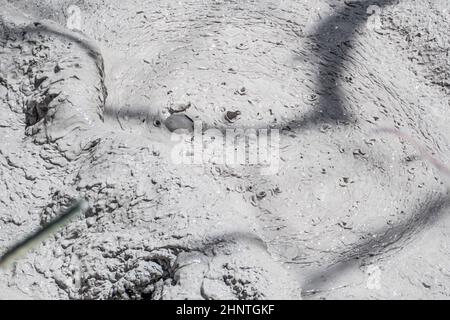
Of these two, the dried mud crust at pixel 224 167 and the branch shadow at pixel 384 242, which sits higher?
the dried mud crust at pixel 224 167

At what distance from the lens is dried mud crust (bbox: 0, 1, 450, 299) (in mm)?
1745

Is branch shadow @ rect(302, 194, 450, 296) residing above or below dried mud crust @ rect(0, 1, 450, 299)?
below

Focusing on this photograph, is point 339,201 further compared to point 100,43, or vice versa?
point 100,43

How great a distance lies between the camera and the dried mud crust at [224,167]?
1.75m

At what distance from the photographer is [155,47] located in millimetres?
2457

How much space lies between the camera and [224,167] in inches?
79.5

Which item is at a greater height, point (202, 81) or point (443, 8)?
point (443, 8)

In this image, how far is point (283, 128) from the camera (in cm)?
218

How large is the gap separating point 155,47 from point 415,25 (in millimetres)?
1137
